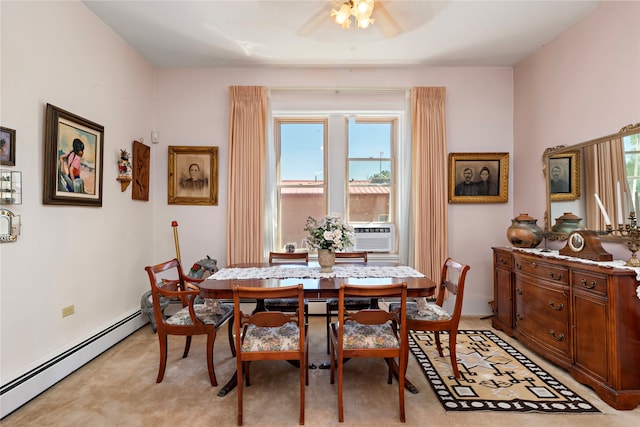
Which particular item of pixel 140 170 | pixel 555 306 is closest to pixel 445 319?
pixel 555 306

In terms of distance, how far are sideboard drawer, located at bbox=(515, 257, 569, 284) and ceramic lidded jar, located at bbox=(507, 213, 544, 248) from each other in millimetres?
211

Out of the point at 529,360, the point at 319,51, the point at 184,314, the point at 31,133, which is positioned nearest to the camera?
the point at 31,133

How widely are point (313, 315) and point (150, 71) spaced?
12.0 ft

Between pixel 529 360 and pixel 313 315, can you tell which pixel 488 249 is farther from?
pixel 313 315

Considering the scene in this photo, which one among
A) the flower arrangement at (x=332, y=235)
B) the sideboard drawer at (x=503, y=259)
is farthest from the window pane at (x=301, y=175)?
the sideboard drawer at (x=503, y=259)

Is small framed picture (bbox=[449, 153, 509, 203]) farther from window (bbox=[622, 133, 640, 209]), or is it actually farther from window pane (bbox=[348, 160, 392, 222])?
window (bbox=[622, 133, 640, 209])

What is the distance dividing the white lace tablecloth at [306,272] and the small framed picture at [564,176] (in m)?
1.75

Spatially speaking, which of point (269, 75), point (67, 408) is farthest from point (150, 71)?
point (67, 408)

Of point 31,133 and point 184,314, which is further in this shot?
point 184,314

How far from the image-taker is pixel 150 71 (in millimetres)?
3766

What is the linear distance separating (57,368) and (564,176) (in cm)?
474

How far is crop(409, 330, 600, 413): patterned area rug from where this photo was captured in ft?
6.70

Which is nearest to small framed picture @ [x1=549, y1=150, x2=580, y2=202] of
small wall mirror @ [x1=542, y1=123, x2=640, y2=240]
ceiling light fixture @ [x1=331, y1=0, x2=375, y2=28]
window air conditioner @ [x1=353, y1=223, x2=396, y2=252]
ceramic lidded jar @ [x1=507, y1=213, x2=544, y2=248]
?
small wall mirror @ [x1=542, y1=123, x2=640, y2=240]

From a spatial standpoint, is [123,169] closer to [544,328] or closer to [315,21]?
[315,21]
